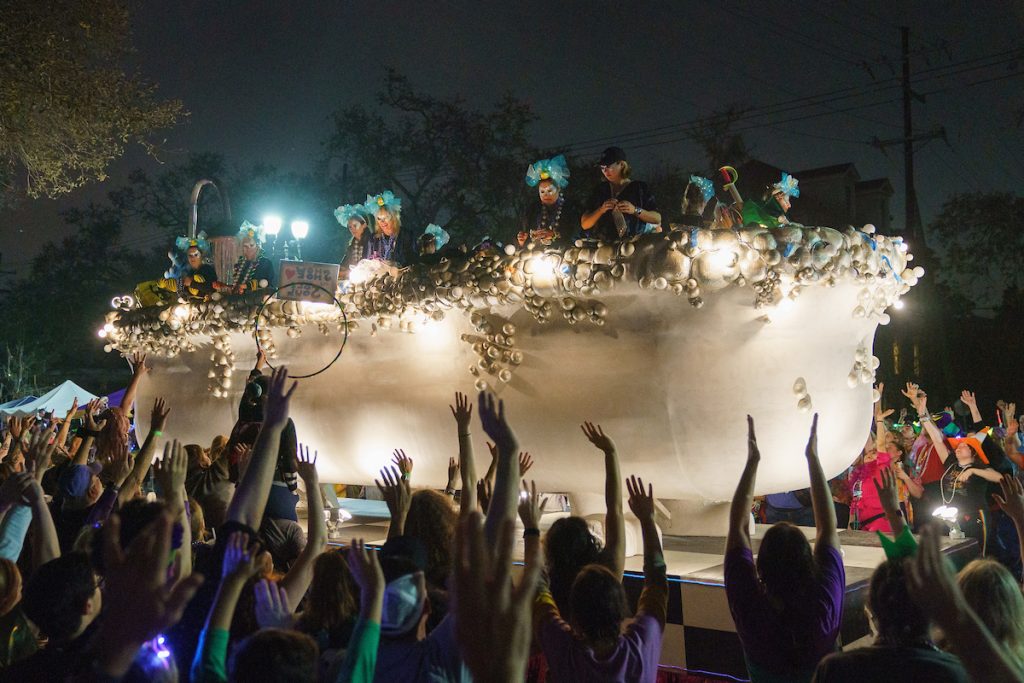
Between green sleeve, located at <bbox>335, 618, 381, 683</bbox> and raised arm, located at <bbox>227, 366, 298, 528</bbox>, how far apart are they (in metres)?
0.69

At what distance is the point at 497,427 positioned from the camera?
115 inches

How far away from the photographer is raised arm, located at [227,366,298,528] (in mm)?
2783

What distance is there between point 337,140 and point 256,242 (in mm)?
15436

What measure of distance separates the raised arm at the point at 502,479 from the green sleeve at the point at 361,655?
1.59 ft

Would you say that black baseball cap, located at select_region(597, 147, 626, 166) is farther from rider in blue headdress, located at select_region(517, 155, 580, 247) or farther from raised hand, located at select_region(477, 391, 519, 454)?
raised hand, located at select_region(477, 391, 519, 454)

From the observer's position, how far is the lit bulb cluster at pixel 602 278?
194 inches

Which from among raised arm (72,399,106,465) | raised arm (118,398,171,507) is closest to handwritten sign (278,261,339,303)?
raised arm (72,399,106,465)

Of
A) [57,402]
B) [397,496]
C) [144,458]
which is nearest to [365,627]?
[397,496]

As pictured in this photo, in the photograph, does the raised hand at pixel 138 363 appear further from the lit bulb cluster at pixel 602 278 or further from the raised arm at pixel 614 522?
the raised arm at pixel 614 522

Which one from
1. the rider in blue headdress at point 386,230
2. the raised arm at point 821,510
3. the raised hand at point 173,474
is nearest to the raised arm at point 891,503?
the raised arm at point 821,510

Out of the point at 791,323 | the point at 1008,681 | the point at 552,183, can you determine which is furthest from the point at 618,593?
the point at 552,183

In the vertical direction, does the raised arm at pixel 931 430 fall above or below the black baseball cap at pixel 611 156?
below

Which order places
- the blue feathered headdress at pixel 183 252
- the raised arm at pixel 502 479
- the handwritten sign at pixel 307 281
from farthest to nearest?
the blue feathered headdress at pixel 183 252, the handwritten sign at pixel 307 281, the raised arm at pixel 502 479

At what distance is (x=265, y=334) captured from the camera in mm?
7672
